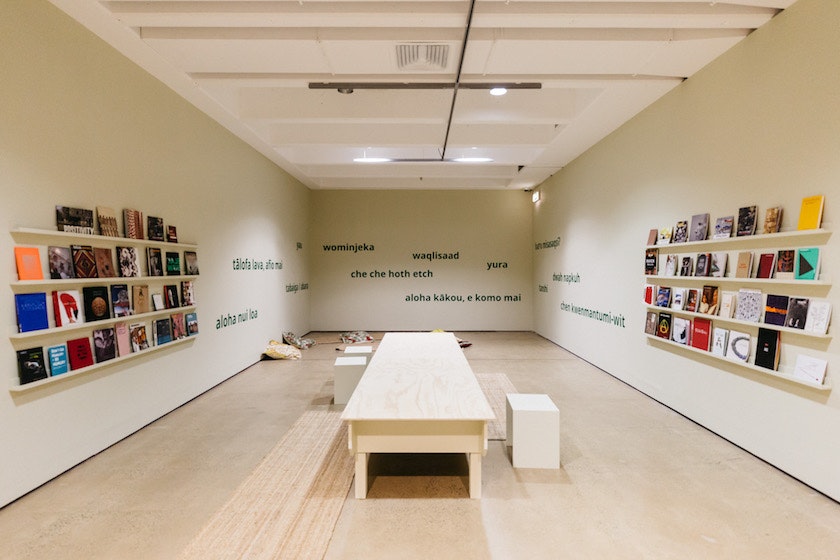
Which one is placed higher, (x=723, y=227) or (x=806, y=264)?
(x=723, y=227)

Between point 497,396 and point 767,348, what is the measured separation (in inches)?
91.7

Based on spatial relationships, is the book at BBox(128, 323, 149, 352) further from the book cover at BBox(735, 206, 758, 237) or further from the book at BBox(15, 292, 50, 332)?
the book cover at BBox(735, 206, 758, 237)

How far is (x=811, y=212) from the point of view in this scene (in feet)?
8.00

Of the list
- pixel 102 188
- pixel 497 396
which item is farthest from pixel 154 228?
pixel 497 396

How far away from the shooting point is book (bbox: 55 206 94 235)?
8.71 feet

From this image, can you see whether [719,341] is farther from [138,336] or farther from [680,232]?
[138,336]

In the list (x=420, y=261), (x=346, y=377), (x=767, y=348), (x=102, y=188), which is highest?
(x=102, y=188)

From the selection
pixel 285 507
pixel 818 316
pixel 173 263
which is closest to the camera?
pixel 285 507

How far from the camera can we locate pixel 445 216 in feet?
28.3

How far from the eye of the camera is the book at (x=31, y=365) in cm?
239

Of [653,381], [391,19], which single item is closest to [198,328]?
[391,19]

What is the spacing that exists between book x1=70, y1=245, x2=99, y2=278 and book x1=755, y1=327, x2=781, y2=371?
4.87 m

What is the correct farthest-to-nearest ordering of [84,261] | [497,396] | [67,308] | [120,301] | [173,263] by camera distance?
1. [497,396]
2. [173,263]
3. [120,301]
4. [84,261]
5. [67,308]

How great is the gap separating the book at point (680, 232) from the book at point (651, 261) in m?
0.28
